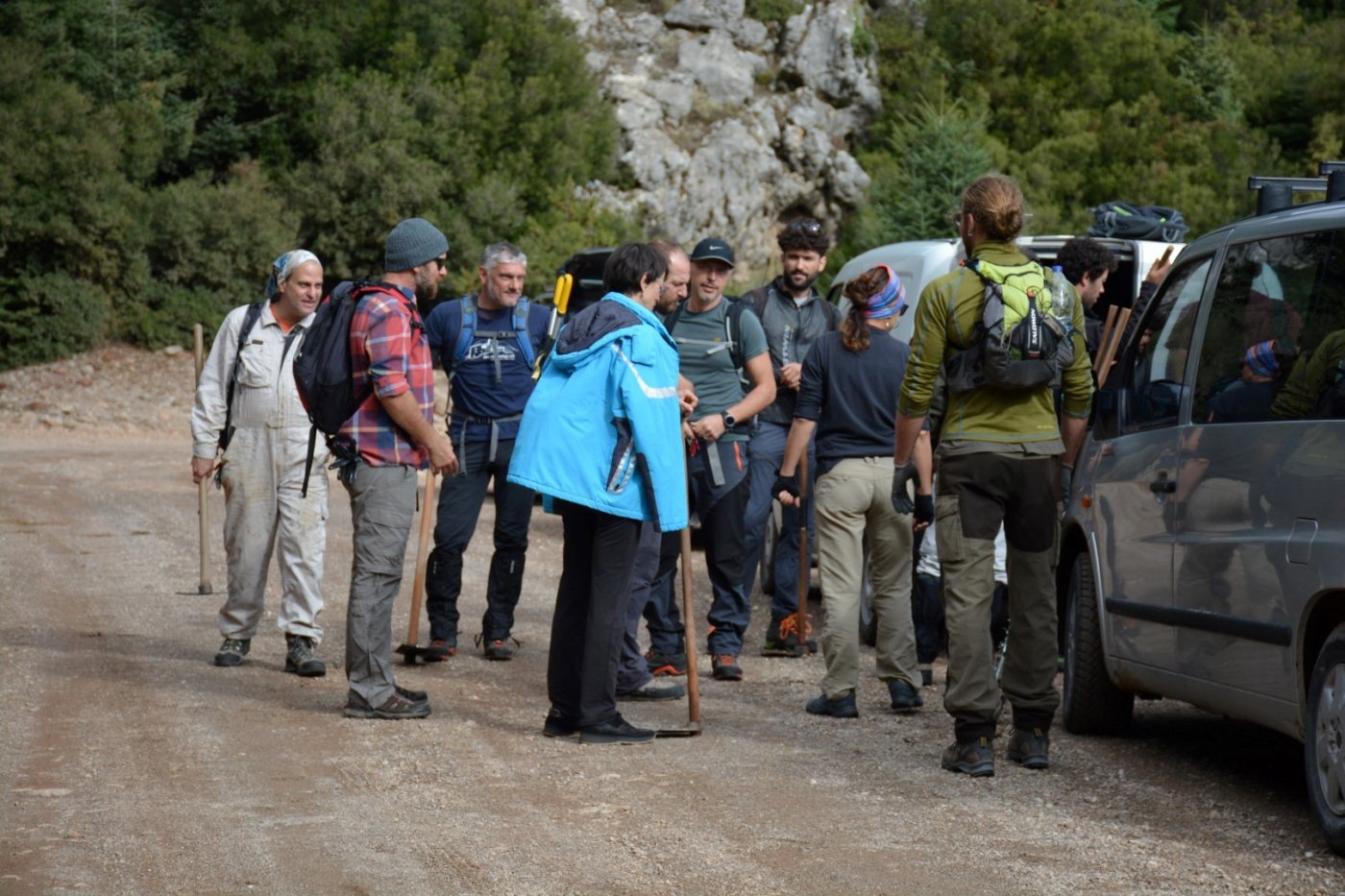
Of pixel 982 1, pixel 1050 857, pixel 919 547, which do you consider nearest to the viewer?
pixel 1050 857

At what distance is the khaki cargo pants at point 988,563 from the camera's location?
19.9ft

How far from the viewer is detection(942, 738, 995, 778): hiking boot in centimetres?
608

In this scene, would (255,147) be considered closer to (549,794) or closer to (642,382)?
(642,382)

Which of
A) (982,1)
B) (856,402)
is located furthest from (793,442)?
(982,1)

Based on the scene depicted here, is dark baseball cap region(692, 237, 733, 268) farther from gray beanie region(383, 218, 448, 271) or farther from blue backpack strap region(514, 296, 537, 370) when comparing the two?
gray beanie region(383, 218, 448, 271)

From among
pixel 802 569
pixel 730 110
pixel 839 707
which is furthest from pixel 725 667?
pixel 730 110

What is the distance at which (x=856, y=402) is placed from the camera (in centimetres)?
749

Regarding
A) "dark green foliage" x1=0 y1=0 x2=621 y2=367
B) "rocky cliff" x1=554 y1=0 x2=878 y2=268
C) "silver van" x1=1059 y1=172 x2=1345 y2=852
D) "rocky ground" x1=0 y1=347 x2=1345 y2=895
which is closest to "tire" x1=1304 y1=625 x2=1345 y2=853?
"silver van" x1=1059 y1=172 x2=1345 y2=852

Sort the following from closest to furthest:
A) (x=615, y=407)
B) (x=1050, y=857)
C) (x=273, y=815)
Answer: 1. (x=1050, y=857)
2. (x=273, y=815)
3. (x=615, y=407)

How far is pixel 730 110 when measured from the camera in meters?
43.7

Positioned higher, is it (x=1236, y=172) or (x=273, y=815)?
(x=1236, y=172)

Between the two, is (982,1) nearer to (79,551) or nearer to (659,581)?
(79,551)

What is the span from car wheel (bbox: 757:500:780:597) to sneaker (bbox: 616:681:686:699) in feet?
10.6

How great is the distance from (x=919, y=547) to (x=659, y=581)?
1.30 m
